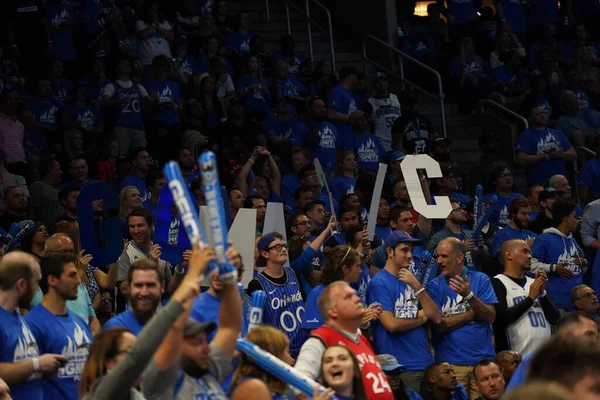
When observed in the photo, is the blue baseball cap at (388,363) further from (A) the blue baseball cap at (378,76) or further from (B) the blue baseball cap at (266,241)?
(A) the blue baseball cap at (378,76)

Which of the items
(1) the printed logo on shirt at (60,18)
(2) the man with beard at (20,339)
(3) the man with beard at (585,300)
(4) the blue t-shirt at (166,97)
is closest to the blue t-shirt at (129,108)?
(4) the blue t-shirt at (166,97)

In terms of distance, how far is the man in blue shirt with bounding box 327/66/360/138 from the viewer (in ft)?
46.6

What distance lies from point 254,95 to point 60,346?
820 centimetres

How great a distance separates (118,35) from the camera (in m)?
14.0

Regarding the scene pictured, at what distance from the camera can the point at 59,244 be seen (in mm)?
7184

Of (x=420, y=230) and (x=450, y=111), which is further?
(x=450, y=111)

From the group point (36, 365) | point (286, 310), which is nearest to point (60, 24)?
point (286, 310)

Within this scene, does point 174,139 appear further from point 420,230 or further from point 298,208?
point 420,230

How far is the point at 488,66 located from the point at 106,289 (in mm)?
9799

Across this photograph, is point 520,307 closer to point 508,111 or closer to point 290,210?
point 290,210

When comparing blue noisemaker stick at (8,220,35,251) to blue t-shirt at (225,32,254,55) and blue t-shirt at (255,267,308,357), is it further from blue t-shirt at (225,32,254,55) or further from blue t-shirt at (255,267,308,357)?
blue t-shirt at (225,32,254,55)

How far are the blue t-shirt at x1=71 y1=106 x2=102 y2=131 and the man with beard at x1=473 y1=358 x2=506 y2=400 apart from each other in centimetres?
616

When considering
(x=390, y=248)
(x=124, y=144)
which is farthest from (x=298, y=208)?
(x=390, y=248)

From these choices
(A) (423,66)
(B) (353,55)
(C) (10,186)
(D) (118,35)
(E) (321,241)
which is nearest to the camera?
(E) (321,241)
